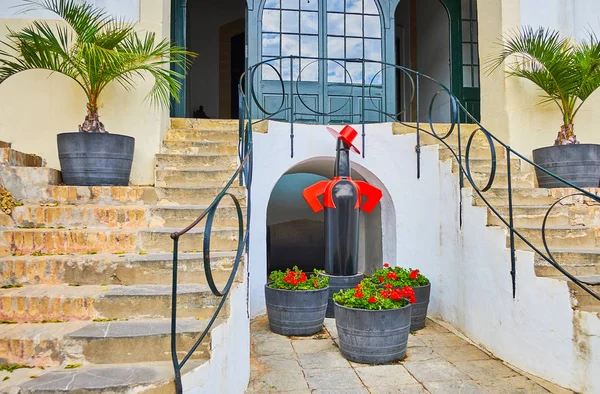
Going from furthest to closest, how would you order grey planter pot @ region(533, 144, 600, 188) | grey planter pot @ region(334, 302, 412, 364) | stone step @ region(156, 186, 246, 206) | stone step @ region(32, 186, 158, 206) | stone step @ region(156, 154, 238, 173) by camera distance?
grey planter pot @ region(533, 144, 600, 188)
stone step @ region(156, 154, 238, 173)
stone step @ region(156, 186, 246, 206)
stone step @ region(32, 186, 158, 206)
grey planter pot @ region(334, 302, 412, 364)

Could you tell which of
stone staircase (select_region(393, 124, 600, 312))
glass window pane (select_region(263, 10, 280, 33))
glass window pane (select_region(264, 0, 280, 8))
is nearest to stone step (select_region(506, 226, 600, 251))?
stone staircase (select_region(393, 124, 600, 312))

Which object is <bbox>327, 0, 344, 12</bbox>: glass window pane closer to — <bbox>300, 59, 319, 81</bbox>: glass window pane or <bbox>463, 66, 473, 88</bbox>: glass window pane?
<bbox>300, 59, 319, 81</bbox>: glass window pane

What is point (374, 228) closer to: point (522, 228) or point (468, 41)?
point (522, 228)

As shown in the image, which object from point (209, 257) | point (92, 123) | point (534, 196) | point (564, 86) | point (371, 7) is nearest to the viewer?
point (209, 257)

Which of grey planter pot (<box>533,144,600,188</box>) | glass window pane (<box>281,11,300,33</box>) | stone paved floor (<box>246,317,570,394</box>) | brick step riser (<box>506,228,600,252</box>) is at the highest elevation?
glass window pane (<box>281,11,300,33</box>)

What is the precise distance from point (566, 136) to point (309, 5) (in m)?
3.80

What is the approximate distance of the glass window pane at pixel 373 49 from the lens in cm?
649

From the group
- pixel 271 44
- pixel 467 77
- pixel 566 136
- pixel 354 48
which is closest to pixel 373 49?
pixel 354 48

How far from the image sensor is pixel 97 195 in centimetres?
390

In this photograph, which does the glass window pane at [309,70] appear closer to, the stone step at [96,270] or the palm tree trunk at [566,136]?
the palm tree trunk at [566,136]

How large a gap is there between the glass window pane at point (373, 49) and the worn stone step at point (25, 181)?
4.57 metres

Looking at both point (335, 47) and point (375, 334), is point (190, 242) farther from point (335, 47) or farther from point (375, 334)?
point (335, 47)

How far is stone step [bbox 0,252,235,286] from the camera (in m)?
2.90

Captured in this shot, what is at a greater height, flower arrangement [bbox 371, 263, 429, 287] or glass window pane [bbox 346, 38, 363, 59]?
glass window pane [bbox 346, 38, 363, 59]
